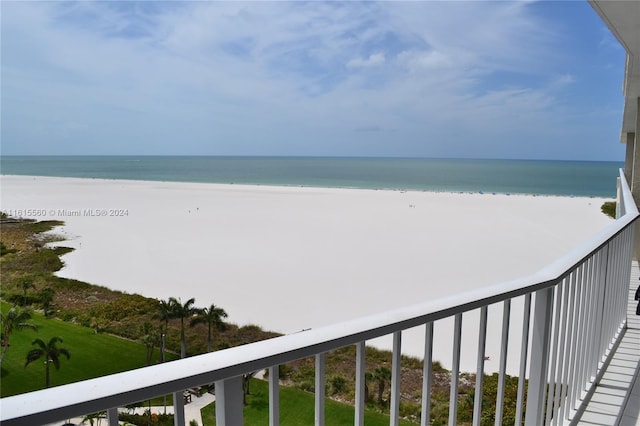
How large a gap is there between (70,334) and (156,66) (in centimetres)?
10257

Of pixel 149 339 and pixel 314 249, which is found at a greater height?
pixel 314 249

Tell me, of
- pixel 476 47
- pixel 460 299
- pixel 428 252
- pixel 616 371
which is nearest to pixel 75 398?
pixel 460 299

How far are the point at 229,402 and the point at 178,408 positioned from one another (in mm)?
95

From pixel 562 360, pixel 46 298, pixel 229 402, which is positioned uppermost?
pixel 229 402

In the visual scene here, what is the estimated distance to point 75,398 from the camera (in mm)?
628

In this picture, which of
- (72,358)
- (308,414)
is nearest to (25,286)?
(72,358)

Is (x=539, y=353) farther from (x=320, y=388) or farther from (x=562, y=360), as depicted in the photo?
(x=320, y=388)

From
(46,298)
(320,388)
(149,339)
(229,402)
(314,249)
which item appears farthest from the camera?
(314,249)

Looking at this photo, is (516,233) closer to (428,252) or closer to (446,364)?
(428,252)

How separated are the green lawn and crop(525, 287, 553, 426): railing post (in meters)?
11.7

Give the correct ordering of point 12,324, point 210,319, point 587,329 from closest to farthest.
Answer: point 587,329
point 210,319
point 12,324

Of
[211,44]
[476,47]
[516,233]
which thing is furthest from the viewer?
[476,47]

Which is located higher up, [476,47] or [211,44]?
[476,47]

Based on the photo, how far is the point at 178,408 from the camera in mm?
800
